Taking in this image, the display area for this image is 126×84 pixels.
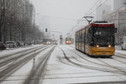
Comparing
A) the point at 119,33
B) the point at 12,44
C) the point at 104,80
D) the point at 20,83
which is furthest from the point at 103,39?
the point at 119,33

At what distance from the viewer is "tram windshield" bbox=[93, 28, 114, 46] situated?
18031 millimetres

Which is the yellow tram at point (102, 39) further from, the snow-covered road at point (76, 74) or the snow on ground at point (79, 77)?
the snow on ground at point (79, 77)

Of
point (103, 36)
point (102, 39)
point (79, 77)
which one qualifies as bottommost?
point (79, 77)

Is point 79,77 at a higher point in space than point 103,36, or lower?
lower

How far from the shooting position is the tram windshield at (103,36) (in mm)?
18031

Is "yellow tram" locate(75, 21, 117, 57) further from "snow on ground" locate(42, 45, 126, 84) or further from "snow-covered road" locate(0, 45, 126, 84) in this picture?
"snow on ground" locate(42, 45, 126, 84)

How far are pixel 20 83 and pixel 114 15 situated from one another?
11097 centimetres

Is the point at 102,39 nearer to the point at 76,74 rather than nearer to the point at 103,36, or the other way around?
the point at 103,36

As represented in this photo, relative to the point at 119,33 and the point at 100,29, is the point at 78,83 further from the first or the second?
the point at 119,33

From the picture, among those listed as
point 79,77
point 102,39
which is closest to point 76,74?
point 79,77

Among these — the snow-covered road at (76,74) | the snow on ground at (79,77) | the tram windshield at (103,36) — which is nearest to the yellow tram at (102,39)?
the tram windshield at (103,36)

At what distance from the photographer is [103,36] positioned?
59.5 feet

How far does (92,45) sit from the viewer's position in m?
18.1

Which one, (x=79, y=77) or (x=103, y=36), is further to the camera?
(x=103, y=36)
